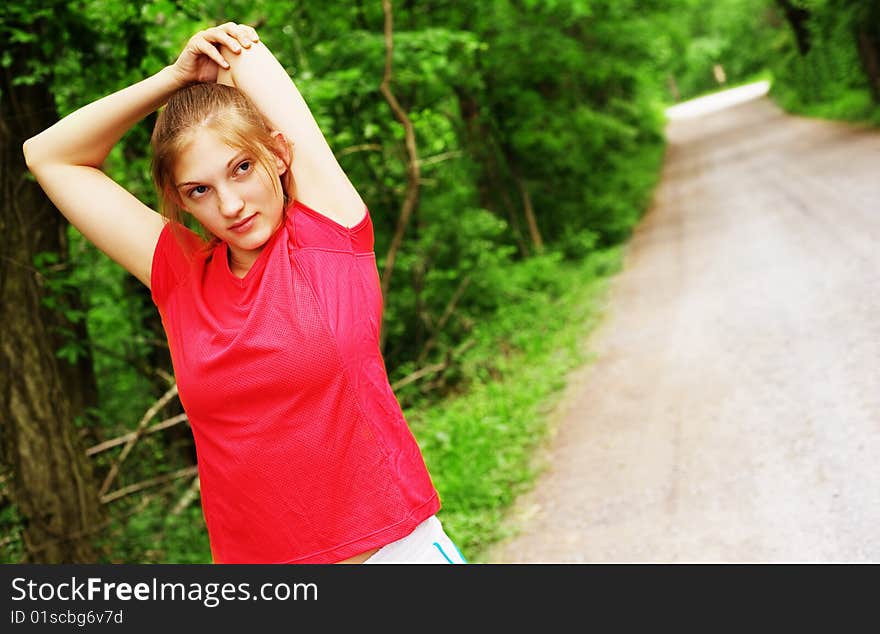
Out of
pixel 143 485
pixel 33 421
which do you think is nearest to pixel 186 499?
pixel 143 485

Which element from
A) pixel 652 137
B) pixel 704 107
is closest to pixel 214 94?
pixel 652 137

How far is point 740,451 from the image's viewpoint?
5.92 metres

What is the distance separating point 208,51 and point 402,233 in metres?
6.37

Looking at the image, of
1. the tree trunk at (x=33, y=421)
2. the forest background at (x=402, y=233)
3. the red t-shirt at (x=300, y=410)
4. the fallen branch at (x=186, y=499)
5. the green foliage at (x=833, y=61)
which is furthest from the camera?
the green foliage at (x=833, y=61)

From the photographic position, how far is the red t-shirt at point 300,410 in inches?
71.5

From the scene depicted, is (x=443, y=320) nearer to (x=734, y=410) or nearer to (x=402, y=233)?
(x=402, y=233)

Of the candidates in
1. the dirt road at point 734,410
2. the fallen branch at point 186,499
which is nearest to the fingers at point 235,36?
the dirt road at point 734,410

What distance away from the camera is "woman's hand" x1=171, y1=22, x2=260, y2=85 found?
2.08 metres

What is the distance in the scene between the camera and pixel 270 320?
6.03ft

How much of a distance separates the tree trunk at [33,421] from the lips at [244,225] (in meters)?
3.39

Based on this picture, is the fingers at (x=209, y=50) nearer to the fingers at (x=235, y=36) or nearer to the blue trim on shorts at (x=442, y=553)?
the fingers at (x=235, y=36)

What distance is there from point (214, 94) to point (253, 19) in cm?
709

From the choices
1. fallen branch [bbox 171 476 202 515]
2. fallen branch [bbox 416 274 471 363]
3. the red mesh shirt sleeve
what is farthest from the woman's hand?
fallen branch [bbox 416 274 471 363]

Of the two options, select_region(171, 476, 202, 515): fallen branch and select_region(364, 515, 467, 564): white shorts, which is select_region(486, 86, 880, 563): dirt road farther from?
select_region(364, 515, 467, 564): white shorts
